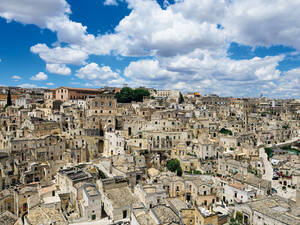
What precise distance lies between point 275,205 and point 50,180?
104ft

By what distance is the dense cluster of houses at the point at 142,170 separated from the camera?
2609cm

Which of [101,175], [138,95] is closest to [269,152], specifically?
[101,175]

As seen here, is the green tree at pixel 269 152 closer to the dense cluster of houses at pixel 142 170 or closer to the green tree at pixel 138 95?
the dense cluster of houses at pixel 142 170

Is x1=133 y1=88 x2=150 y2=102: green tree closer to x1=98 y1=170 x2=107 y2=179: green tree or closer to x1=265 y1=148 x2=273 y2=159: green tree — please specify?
x1=265 y1=148 x2=273 y2=159: green tree

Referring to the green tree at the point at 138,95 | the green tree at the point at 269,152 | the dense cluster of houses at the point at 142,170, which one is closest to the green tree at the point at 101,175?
the dense cluster of houses at the point at 142,170

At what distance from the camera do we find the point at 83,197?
95.8ft

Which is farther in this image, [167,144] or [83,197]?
[167,144]

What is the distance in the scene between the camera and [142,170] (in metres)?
36.7

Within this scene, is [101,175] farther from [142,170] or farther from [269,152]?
[269,152]

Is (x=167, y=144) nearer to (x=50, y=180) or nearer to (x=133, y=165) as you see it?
(x=133, y=165)

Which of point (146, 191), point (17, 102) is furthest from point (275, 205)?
point (17, 102)

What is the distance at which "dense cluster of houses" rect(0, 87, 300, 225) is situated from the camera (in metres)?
26.1

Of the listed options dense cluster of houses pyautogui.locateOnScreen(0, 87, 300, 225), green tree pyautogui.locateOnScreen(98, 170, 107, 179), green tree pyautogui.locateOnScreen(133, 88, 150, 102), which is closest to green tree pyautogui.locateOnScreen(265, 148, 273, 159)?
dense cluster of houses pyautogui.locateOnScreen(0, 87, 300, 225)

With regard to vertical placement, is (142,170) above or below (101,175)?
above
